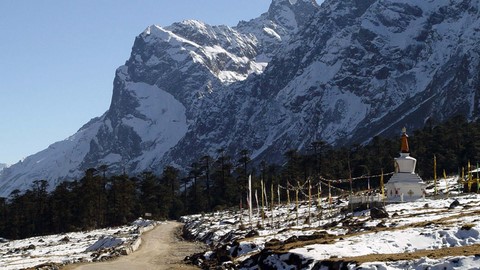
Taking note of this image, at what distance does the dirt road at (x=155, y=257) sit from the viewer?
1708 inches

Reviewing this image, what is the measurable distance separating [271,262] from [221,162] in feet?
335

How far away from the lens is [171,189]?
141000 millimetres

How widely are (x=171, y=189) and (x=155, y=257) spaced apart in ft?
301

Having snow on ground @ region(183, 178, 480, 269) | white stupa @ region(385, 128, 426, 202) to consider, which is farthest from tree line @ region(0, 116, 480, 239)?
snow on ground @ region(183, 178, 480, 269)

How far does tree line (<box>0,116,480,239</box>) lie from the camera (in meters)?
116

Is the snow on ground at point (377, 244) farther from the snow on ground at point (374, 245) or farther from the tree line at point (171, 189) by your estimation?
the tree line at point (171, 189)

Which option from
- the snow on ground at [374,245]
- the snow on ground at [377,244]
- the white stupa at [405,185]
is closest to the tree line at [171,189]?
the white stupa at [405,185]

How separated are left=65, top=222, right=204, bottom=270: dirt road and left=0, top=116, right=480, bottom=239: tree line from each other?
165 feet

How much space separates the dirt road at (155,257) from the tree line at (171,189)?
50302 mm

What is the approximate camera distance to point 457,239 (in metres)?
31.4

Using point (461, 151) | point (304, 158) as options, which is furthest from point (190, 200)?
point (461, 151)

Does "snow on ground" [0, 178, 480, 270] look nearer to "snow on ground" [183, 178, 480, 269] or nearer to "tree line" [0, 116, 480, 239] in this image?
"snow on ground" [183, 178, 480, 269]

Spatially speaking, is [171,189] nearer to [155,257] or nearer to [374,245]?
[155,257]

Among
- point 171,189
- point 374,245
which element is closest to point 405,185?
point 374,245
